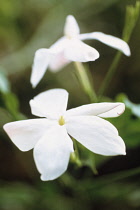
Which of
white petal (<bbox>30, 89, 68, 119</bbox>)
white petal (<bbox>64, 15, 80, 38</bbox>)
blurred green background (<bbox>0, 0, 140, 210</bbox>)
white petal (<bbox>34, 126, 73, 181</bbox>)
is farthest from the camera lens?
blurred green background (<bbox>0, 0, 140, 210</bbox>)

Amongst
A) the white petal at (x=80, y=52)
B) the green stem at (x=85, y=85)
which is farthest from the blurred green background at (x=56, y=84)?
the white petal at (x=80, y=52)

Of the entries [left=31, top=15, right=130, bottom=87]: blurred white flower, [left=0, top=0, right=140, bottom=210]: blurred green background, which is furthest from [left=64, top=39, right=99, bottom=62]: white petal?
[left=0, top=0, right=140, bottom=210]: blurred green background

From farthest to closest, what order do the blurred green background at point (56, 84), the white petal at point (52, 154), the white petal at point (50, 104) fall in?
the blurred green background at point (56, 84) < the white petal at point (50, 104) < the white petal at point (52, 154)

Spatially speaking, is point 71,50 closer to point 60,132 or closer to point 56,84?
point 60,132

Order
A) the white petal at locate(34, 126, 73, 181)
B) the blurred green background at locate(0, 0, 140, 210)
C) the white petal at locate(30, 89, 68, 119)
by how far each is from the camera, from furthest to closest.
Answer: the blurred green background at locate(0, 0, 140, 210) → the white petal at locate(30, 89, 68, 119) → the white petal at locate(34, 126, 73, 181)

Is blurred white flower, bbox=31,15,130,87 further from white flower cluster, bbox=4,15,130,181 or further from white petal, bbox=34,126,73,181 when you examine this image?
white petal, bbox=34,126,73,181

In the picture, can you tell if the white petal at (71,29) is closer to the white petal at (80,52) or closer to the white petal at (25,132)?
the white petal at (80,52)

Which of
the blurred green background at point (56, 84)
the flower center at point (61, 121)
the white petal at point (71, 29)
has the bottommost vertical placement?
the blurred green background at point (56, 84)

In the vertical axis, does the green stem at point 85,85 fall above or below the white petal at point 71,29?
below

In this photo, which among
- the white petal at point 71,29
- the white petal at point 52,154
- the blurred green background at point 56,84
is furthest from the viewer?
the blurred green background at point 56,84
